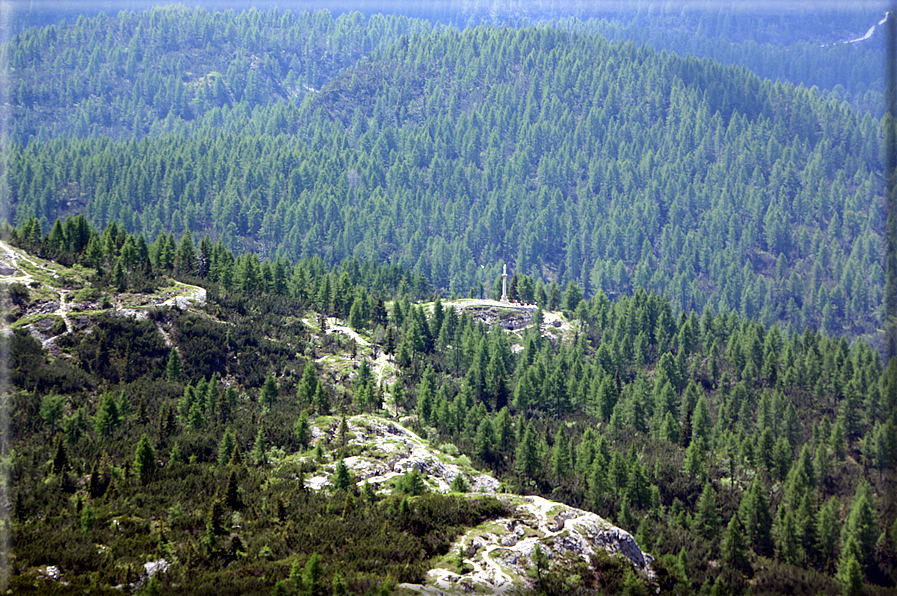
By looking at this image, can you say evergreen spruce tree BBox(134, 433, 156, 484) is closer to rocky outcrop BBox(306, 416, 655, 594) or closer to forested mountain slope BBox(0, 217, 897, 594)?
forested mountain slope BBox(0, 217, 897, 594)

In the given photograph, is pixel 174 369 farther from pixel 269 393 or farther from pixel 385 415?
pixel 385 415

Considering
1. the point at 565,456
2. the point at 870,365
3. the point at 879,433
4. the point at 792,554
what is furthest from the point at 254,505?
the point at 870,365

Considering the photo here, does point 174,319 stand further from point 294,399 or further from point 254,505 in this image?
point 254,505

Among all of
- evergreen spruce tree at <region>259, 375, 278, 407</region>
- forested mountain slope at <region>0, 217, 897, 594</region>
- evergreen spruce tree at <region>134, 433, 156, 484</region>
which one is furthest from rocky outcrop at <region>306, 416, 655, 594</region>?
evergreen spruce tree at <region>134, 433, 156, 484</region>

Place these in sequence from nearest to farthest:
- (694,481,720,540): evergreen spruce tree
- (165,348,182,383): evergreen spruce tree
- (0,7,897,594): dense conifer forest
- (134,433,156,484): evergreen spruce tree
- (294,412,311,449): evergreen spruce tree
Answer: (0,7,897,594): dense conifer forest, (134,433,156,484): evergreen spruce tree, (294,412,311,449): evergreen spruce tree, (694,481,720,540): evergreen spruce tree, (165,348,182,383): evergreen spruce tree

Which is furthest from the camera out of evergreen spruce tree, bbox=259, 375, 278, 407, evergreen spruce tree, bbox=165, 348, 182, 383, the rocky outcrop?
evergreen spruce tree, bbox=165, 348, 182, 383

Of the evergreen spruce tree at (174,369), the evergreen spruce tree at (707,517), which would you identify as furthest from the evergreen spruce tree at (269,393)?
the evergreen spruce tree at (707,517)

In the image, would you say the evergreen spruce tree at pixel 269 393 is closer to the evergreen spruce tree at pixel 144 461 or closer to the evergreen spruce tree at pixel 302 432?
the evergreen spruce tree at pixel 302 432

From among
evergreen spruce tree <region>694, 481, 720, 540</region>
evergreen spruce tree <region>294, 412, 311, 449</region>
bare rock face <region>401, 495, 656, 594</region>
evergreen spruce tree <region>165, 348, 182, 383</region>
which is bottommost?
evergreen spruce tree <region>694, 481, 720, 540</region>

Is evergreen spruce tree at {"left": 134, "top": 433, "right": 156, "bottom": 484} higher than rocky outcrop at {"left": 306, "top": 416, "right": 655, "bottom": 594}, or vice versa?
evergreen spruce tree at {"left": 134, "top": 433, "right": 156, "bottom": 484}
